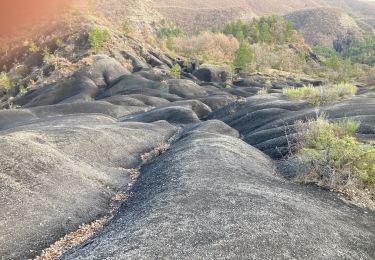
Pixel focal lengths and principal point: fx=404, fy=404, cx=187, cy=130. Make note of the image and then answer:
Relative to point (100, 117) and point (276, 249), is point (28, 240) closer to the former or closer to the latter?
point (276, 249)

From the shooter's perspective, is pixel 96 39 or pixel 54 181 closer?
pixel 54 181

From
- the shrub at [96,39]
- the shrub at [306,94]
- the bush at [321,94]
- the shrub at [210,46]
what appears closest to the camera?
the bush at [321,94]

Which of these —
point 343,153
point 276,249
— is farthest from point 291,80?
point 276,249

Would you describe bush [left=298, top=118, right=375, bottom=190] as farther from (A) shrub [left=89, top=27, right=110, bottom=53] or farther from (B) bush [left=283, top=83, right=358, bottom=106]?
(A) shrub [left=89, top=27, right=110, bottom=53]

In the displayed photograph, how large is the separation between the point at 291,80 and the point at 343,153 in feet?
292

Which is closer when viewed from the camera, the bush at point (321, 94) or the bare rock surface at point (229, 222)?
the bare rock surface at point (229, 222)

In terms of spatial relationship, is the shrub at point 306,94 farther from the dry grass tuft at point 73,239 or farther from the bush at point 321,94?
the dry grass tuft at point 73,239

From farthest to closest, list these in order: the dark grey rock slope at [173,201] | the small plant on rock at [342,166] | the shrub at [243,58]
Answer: the shrub at [243,58] → the small plant on rock at [342,166] → the dark grey rock slope at [173,201]

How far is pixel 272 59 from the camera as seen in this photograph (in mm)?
131375

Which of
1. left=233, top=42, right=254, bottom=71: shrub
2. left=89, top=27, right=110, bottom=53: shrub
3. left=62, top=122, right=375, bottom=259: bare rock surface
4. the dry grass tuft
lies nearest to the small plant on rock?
left=62, top=122, right=375, bottom=259: bare rock surface

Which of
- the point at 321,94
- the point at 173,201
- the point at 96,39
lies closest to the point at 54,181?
the point at 173,201

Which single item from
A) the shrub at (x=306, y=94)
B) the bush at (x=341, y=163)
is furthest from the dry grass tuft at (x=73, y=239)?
the shrub at (x=306, y=94)

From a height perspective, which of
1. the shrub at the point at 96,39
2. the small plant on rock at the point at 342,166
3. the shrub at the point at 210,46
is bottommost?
the shrub at the point at 210,46

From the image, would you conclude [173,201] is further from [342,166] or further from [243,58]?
[243,58]
